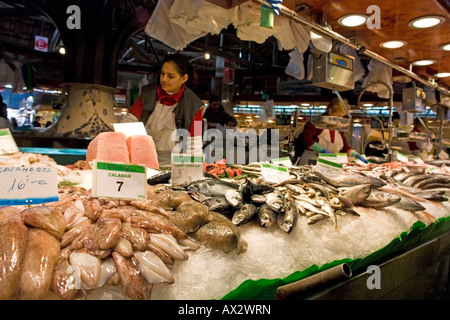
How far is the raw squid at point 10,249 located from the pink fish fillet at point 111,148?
1062 mm

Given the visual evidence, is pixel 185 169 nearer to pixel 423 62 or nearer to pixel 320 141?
pixel 320 141

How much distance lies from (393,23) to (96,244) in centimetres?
443

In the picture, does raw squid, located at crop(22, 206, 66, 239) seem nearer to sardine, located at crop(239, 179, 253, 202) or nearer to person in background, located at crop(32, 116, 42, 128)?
sardine, located at crop(239, 179, 253, 202)

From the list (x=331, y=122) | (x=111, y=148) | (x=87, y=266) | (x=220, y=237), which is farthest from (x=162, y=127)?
(x=87, y=266)

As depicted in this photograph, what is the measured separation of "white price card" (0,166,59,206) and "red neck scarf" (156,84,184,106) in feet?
8.19

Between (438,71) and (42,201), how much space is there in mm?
7571

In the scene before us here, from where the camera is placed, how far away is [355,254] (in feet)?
5.69

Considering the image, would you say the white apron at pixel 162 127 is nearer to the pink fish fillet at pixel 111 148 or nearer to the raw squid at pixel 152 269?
the pink fish fillet at pixel 111 148

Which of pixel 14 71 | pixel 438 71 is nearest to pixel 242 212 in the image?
pixel 438 71

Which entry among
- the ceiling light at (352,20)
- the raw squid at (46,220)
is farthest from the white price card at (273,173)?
the ceiling light at (352,20)

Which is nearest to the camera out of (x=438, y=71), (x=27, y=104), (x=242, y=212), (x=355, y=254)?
(x=242, y=212)

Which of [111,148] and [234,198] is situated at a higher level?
[111,148]

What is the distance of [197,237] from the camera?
1.34 m
